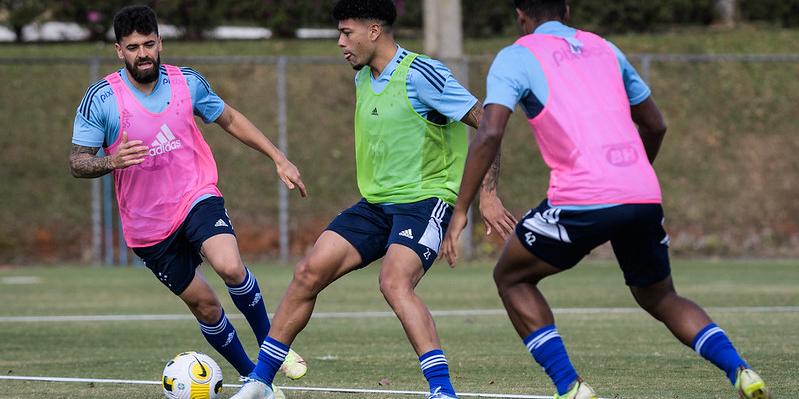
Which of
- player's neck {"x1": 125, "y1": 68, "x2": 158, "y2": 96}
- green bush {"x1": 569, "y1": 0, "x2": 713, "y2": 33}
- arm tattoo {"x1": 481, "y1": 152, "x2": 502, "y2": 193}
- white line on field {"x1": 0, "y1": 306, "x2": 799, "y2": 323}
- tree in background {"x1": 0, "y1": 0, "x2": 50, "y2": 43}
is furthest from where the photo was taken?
green bush {"x1": 569, "y1": 0, "x2": 713, "y2": 33}

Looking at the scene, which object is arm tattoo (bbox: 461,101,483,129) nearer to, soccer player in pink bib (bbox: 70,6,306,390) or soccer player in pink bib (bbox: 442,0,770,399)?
soccer player in pink bib (bbox: 442,0,770,399)

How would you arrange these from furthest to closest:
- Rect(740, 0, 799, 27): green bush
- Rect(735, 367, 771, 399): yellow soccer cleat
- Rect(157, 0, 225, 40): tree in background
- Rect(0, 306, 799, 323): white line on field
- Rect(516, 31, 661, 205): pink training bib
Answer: Rect(740, 0, 799, 27): green bush < Rect(157, 0, 225, 40): tree in background < Rect(0, 306, 799, 323): white line on field < Rect(516, 31, 661, 205): pink training bib < Rect(735, 367, 771, 399): yellow soccer cleat

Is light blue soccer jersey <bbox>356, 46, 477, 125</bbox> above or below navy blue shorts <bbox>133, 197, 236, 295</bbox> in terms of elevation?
above

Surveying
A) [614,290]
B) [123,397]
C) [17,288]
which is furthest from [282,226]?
[123,397]

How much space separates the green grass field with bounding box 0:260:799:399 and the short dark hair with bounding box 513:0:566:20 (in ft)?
7.35

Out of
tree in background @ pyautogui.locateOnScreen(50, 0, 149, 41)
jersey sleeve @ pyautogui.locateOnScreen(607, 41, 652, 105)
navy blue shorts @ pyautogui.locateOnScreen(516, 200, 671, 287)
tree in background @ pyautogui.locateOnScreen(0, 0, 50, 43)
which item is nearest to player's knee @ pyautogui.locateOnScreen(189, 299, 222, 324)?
navy blue shorts @ pyautogui.locateOnScreen(516, 200, 671, 287)

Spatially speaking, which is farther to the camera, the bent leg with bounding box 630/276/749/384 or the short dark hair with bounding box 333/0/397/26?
the short dark hair with bounding box 333/0/397/26

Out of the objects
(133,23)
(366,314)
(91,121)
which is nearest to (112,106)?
(91,121)

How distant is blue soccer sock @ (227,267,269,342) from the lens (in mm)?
7855

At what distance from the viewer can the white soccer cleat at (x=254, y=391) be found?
6.95 m

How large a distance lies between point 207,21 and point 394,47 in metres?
19.1

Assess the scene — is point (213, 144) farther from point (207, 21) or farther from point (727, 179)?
point (727, 179)

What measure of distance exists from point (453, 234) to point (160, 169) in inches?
95.0

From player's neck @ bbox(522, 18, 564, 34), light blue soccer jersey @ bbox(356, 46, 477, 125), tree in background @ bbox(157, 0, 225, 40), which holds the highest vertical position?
player's neck @ bbox(522, 18, 564, 34)
